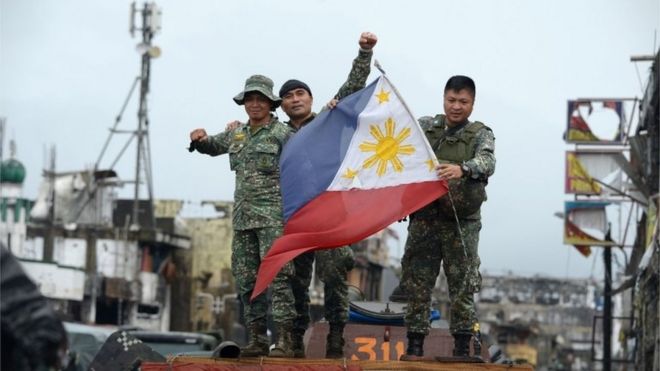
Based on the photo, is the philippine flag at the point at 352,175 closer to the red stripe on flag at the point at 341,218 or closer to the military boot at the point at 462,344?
the red stripe on flag at the point at 341,218

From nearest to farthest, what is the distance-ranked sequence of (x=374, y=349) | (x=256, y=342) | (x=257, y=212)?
1. (x=256, y=342)
2. (x=257, y=212)
3. (x=374, y=349)

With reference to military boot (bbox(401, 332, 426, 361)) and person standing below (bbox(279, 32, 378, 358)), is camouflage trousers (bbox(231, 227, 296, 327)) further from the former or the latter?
military boot (bbox(401, 332, 426, 361))

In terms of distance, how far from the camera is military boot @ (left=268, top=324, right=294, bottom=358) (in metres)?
10.4

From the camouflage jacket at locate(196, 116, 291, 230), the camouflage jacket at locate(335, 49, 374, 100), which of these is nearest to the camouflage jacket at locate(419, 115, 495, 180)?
the camouflage jacket at locate(335, 49, 374, 100)

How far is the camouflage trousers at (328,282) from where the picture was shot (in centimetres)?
1115

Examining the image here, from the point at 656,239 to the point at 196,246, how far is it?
51.9 m

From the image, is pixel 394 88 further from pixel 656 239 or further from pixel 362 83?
pixel 656 239

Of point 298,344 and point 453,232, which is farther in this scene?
point 298,344

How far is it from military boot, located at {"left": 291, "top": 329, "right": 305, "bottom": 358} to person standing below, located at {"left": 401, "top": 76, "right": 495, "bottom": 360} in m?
0.71

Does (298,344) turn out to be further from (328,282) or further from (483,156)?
(483,156)

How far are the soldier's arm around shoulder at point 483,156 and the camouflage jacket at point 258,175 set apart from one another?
1.34 m

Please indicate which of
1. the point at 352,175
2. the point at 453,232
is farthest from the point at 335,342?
the point at 352,175

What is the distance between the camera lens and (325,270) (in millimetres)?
11141

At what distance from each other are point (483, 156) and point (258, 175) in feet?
5.17
